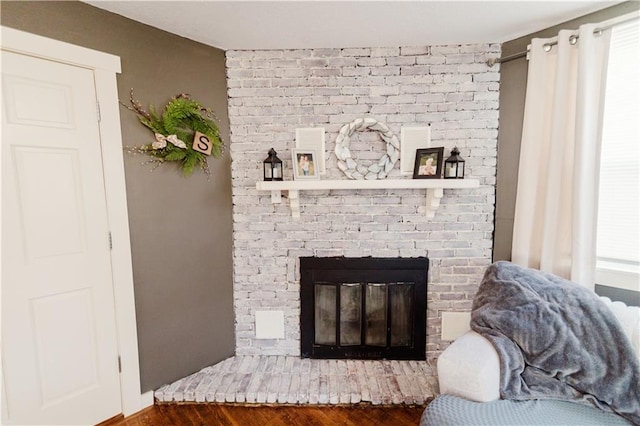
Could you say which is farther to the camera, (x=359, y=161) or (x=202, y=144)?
(x=359, y=161)

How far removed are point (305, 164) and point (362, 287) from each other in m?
1.01

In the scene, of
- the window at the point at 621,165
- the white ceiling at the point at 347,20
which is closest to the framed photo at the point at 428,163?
the white ceiling at the point at 347,20

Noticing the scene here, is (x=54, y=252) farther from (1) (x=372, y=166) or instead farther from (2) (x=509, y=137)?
(2) (x=509, y=137)

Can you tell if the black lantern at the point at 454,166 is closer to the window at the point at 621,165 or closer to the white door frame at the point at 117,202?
the window at the point at 621,165

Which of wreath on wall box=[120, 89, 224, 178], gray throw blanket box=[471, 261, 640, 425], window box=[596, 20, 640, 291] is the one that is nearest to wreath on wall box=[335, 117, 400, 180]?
wreath on wall box=[120, 89, 224, 178]

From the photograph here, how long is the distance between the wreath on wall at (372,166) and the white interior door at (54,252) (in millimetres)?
1461

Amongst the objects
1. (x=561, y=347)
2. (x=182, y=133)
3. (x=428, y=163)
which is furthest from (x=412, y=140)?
(x=182, y=133)

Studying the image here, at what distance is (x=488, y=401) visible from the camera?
129 centimetres

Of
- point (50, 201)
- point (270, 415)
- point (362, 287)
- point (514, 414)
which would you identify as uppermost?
point (50, 201)

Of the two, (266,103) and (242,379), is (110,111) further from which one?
(242,379)

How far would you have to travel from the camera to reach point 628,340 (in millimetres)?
1308

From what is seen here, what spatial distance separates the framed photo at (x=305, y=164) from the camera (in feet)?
6.82

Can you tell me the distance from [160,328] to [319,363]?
1.14m

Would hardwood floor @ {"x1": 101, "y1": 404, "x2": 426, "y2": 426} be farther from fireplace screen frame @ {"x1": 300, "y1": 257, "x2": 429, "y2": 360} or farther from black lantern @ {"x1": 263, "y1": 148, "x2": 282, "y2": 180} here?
black lantern @ {"x1": 263, "y1": 148, "x2": 282, "y2": 180}
